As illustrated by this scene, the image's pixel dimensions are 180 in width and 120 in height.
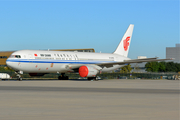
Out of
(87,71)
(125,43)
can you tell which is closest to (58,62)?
(87,71)

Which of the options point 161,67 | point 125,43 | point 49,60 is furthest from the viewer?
point 161,67

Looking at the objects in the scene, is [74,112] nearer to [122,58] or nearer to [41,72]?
[41,72]

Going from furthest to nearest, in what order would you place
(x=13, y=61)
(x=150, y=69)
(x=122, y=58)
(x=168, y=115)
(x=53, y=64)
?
(x=150, y=69) → (x=122, y=58) → (x=53, y=64) → (x=13, y=61) → (x=168, y=115)

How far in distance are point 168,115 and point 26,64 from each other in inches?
1319

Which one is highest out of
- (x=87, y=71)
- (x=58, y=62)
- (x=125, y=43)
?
(x=125, y=43)

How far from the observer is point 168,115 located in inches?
401

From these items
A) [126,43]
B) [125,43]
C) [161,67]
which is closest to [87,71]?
[125,43]

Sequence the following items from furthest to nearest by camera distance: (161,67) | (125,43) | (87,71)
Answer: (161,67), (125,43), (87,71)

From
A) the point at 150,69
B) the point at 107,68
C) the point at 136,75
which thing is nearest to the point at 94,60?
the point at 107,68

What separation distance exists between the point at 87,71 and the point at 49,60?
617 cm

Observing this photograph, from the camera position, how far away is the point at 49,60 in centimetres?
4322

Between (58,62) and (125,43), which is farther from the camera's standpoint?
(125,43)

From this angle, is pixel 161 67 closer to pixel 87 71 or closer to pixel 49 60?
pixel 87 71

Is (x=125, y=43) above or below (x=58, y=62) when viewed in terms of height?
above
